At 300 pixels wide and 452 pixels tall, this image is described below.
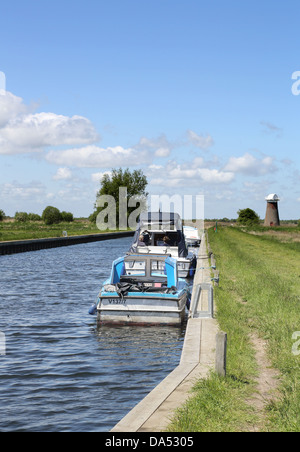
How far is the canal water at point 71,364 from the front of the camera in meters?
8.92

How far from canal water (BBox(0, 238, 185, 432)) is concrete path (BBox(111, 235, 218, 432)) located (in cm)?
85

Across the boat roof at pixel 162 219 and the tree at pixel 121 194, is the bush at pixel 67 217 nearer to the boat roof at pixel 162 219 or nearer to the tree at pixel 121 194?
the tree at pixel 121 194

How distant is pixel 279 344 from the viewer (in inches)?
415

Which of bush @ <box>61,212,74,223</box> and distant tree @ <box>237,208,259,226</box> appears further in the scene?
bush @ <box>61,212,74,223</box>

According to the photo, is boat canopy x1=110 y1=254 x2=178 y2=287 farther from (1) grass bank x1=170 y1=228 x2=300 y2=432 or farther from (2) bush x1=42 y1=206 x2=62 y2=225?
(2) bush x1=42 y1=206 x2=62 y2=225

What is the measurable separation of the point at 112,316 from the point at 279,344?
630 cm

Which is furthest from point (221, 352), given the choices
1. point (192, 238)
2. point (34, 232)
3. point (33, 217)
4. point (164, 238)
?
point (33, 217)

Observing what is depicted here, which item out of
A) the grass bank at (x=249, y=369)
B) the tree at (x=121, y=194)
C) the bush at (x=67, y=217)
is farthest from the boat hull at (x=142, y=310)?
the bush at (x=67, y=217)

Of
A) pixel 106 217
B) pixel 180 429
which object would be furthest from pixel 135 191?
pixel 180 429

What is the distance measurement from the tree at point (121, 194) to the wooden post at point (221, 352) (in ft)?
351

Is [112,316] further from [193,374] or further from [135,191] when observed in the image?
[135,191]

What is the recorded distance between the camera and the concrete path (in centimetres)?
673

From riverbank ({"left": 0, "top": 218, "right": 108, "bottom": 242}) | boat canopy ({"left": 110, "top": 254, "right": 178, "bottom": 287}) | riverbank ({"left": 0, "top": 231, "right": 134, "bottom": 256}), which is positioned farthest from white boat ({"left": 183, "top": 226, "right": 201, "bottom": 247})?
boat canopy ({"left": 110, "top": 254, "right": 178, "bottom": 287})

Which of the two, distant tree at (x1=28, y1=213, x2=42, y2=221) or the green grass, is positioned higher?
distant tree at (x1=28, y1=213, x2=42, y2=221)
